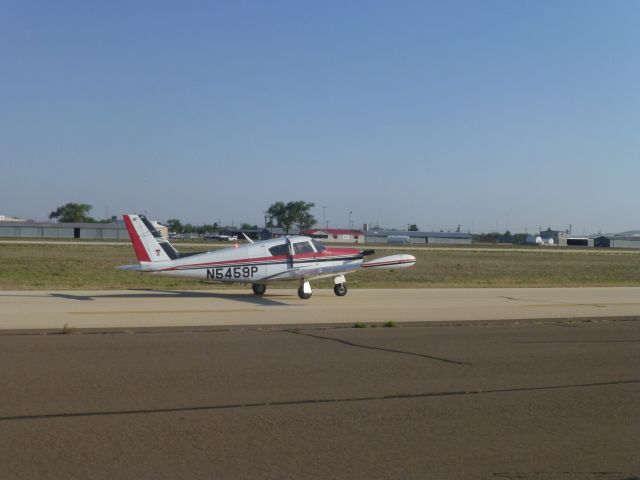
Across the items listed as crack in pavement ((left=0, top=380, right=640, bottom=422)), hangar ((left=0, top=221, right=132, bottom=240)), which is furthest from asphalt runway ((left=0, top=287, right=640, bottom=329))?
hangar ((left=0, top=221, right=132, bottom=240))

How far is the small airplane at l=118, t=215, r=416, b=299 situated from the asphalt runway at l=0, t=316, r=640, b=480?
8838mm

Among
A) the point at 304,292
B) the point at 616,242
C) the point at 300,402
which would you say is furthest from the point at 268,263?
the point at 616,242


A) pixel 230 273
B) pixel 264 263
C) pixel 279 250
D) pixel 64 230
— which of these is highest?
pixel 64 230

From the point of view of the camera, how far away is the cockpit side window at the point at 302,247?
2510cm

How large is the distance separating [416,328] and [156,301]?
9.08 meters

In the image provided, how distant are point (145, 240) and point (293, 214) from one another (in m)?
131

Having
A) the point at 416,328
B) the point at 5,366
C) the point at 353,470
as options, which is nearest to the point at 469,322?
the point at 416,328

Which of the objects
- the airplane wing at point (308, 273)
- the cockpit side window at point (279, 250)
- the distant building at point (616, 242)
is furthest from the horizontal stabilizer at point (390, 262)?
the distant building at point (616, 242)

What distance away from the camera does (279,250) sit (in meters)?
24.9

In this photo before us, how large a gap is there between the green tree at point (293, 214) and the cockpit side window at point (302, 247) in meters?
125

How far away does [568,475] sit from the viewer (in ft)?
21.1

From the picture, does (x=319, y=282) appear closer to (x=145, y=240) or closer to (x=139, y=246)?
(x=145, y=240)

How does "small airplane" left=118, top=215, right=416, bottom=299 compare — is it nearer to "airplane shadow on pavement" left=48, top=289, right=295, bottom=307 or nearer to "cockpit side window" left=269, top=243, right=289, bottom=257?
"cockpit side window" left=269, top=243, right=289, bottom=257

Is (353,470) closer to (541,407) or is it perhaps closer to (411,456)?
(411,456)
